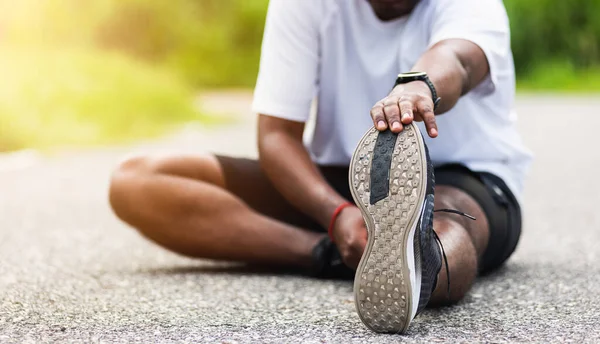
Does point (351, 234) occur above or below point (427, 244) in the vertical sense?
below

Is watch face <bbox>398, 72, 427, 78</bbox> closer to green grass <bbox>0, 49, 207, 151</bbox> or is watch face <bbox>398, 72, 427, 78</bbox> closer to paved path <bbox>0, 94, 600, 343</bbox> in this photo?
paved path <bbox>0, 94, 600, 343</bbox>

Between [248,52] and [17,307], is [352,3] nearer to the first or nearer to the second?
[17,307]

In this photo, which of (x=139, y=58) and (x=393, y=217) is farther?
(x=139, y=58)

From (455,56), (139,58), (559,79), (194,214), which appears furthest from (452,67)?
(559,79)

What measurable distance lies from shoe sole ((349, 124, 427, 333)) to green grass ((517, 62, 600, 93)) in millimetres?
14370

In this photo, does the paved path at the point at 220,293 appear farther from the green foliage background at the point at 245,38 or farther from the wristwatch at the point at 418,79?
the green foliage background at the point at 245,38

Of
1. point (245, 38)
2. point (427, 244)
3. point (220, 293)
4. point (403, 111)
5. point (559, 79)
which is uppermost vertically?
point (403, 111)

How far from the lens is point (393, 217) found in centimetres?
157

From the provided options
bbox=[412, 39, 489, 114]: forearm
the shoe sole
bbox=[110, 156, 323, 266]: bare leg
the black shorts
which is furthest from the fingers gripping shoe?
bbox=[110, 156, 323, 266]: bare leg

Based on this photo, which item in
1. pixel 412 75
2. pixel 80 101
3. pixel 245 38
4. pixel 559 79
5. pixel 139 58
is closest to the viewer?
pixel 412 75

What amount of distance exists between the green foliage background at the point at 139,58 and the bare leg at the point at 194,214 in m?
4.80

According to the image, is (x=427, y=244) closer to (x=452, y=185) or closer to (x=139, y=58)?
(x=452, y=185)

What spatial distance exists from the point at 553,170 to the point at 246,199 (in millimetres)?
3513

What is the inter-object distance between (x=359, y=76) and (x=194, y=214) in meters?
0.59
